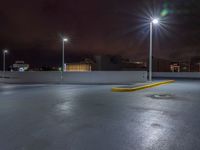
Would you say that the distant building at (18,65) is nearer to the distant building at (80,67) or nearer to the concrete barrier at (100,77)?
the distant building at (80,67)

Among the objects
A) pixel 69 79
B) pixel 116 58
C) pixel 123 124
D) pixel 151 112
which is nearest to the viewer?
pixel 123 124

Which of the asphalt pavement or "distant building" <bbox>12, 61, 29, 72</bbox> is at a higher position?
"distant building" <bbox>12, 61, 29, 72</bbox>

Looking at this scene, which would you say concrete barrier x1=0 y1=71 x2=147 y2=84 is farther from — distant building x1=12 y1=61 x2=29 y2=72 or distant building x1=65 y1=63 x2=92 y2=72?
distant building x1=12 y1=61 x2=29 y2=72

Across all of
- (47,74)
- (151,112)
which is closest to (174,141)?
(151,112)

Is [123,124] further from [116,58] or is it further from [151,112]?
[116,58]

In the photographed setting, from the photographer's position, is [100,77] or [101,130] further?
[100,77]

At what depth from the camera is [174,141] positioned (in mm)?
3732

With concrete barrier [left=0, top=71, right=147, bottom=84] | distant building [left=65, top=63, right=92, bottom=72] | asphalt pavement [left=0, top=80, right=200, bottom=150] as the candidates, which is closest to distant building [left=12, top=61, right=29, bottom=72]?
distant building [left=65, top=63, right=92, bottom=72]

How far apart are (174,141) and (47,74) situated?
23.8m

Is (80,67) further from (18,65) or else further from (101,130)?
(101,130)

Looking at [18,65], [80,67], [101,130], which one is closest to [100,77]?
[101,130]

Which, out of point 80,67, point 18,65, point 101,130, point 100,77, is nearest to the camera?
point 101,130

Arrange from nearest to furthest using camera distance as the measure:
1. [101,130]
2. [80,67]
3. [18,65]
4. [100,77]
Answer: [101,130] < [100,77] < [80,67] < [18,65]

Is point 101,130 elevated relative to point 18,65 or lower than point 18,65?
lower
